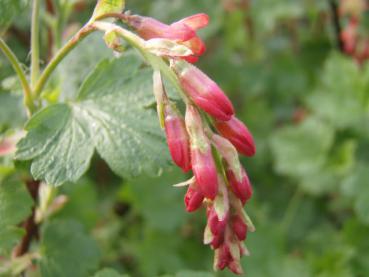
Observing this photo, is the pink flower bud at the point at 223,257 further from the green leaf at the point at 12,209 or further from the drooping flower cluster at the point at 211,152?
the green leaf at the point at 12,209

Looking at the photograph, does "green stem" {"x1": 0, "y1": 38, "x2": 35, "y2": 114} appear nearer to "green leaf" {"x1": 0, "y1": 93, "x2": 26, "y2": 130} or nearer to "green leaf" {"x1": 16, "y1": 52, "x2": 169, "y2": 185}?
"green leaf" {"x1": 16, "y1": 52, "x2": 169, "y2": 185}

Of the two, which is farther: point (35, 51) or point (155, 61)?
point (35, 51)

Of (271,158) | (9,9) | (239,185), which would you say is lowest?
(271,158)

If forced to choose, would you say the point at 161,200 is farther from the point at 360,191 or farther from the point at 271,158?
the point at 360,191

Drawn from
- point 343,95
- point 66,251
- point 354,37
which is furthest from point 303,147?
point 66,251

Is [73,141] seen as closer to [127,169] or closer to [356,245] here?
[127,169]

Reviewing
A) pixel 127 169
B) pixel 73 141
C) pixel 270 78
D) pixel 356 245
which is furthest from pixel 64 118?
pixel 270 78
